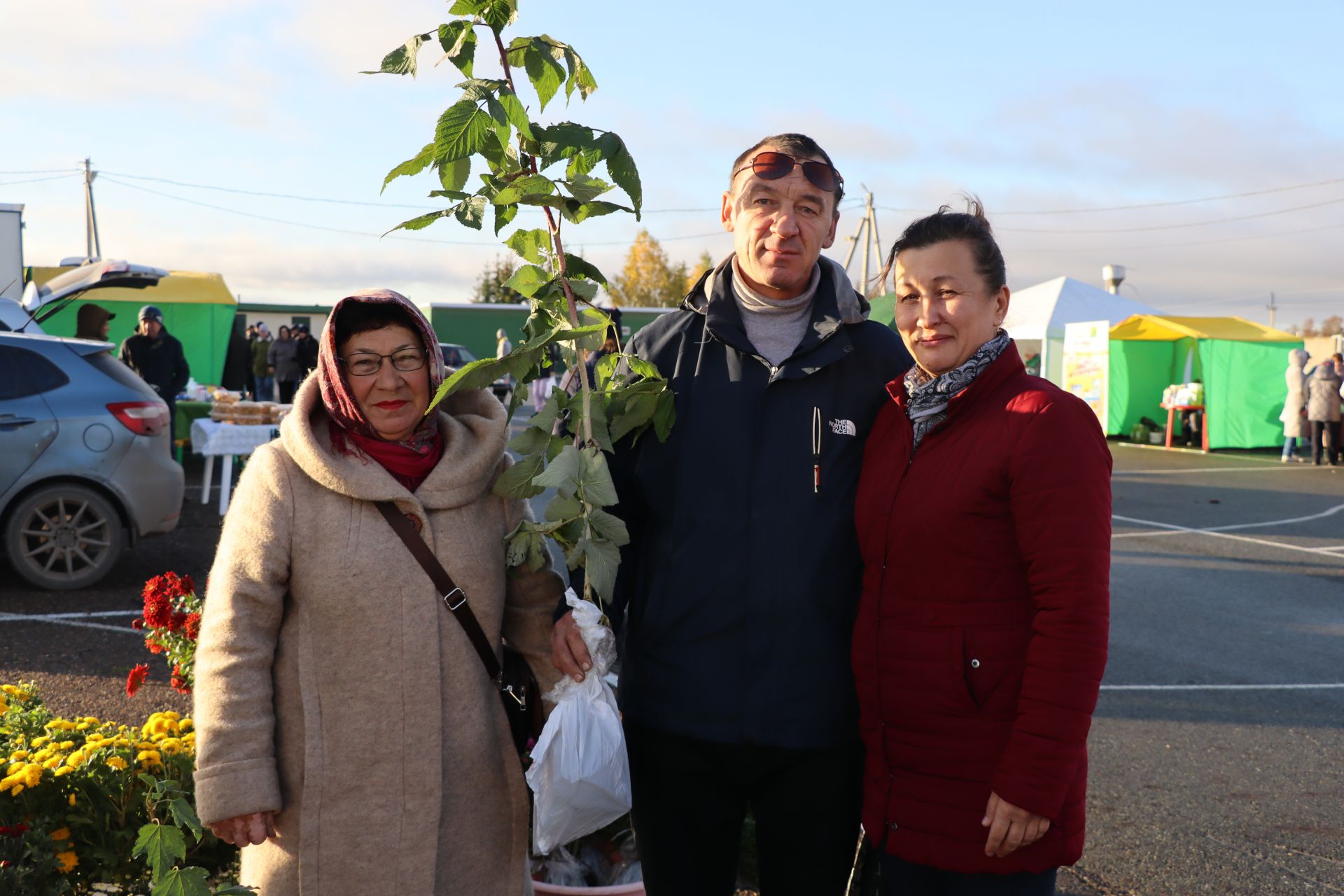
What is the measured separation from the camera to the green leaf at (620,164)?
228 cm

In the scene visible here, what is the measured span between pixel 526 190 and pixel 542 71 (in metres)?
0.27

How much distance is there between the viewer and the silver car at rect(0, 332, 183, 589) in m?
7.21

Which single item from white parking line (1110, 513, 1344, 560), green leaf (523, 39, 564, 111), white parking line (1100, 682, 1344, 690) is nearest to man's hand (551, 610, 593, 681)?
green leaf (523, 39, 564, 111)

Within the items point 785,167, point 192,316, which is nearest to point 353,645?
point 785,167

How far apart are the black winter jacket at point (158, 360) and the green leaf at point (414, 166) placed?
10.3 metres

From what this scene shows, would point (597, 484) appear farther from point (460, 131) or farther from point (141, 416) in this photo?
point (141, 416)

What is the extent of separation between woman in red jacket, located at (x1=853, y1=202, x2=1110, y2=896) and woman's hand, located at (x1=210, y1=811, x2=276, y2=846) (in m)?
1.23

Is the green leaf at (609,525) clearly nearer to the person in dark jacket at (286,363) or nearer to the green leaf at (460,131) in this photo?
the green leaf at (460,131)

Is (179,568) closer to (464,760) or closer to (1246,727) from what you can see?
(464,760)

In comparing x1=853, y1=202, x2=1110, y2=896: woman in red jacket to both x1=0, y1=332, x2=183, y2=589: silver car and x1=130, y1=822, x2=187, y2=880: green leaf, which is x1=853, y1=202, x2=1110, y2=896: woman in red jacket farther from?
x1=0, y1=332, x2=183, y2=589: silver car

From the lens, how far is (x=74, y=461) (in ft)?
23.9

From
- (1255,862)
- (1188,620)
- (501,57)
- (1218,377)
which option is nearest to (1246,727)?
(1255,862)

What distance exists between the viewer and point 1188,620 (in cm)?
751

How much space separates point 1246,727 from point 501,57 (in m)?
5.05
